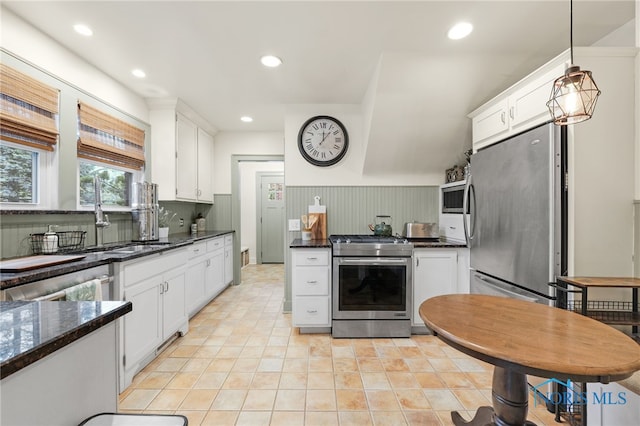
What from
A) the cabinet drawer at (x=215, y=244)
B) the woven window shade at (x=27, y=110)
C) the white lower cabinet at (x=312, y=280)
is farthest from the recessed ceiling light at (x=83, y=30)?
the white lower cabinet at (x=312, y=280)

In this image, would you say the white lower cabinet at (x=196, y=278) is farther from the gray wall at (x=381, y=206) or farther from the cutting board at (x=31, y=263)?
the cutting board at (x=31, y=263)

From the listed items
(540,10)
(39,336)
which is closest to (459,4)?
(540,10)

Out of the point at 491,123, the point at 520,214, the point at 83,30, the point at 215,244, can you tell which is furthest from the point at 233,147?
the point at 520,214

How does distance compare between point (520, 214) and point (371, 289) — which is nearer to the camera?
point (520, 214)

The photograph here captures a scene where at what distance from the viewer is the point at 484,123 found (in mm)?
2547

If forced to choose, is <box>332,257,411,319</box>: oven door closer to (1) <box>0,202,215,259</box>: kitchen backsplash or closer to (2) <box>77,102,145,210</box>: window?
(1) <box>0,202,215,259</box>: kitchen backsplash

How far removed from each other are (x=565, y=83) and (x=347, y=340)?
2484mm

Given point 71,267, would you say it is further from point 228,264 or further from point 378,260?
point 228,264

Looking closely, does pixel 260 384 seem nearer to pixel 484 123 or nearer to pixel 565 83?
pixel 565 83

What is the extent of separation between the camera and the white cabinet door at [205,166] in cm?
403

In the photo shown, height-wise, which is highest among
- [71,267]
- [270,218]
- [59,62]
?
[59,62]

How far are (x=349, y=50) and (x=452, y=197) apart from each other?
1890mm

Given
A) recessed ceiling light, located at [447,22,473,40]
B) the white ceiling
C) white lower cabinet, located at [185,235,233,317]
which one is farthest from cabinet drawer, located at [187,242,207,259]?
recessed ceiling light, located at [447,22,473,40]

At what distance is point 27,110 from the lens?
6.39 feet
